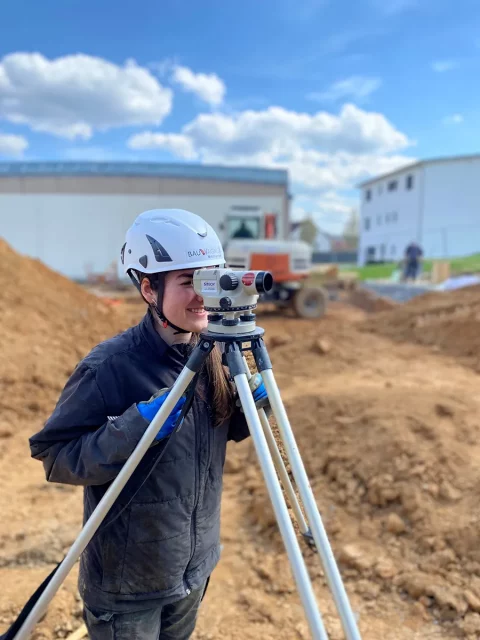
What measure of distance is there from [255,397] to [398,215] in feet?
130

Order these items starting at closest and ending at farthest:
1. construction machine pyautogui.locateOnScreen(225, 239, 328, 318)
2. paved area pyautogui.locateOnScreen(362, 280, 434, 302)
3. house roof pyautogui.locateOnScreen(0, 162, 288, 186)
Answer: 1. construction machine pyautogui.locateOnScreen(225, 239, 328, 318)
2. paved area pyautogui.locateOnScreen(362, 280, 434, 302)
3. house roof pyautogui.locateOnScreen(0, 162, 288, 186)

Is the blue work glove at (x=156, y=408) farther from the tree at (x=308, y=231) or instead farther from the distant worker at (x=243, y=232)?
the tree at (x=308, y=231)

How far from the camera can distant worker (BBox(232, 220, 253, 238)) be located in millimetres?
16087

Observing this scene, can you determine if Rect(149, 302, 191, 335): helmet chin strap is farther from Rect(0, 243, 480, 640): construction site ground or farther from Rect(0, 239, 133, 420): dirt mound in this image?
Rect(0, 239, 133, 420): dirt mound

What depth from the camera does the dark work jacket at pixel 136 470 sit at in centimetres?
150

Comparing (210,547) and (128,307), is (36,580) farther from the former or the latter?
(128,307)

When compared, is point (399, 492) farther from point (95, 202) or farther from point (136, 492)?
point (95, 202)

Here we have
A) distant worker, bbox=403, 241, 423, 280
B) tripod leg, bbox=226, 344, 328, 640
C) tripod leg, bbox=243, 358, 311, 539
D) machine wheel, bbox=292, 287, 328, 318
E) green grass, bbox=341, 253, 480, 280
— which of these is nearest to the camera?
tripod leg, bbox=226, 344, 328, 640

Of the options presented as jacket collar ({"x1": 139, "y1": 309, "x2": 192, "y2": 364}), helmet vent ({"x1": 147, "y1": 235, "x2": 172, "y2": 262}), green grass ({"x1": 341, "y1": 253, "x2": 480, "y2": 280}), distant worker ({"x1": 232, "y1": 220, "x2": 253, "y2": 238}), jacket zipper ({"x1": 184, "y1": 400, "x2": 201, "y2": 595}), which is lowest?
green grass ({"x1": 341, "y1": 253, "x2": 480, "y2": 280})

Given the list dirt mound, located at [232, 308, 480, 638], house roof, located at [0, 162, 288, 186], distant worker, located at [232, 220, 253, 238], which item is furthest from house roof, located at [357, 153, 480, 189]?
dirt mound, located at [232, 308, 480, 638]

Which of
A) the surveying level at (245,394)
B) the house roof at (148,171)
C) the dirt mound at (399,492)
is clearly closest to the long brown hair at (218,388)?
the surveying level at (245,394)

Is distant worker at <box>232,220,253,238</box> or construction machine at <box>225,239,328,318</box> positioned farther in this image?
distant worker at <box>232,220,253,238</box>

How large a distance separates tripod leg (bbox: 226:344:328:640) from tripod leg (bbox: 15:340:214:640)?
0.10 meters

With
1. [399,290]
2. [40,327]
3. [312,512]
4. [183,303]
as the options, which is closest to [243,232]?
[399,290]
